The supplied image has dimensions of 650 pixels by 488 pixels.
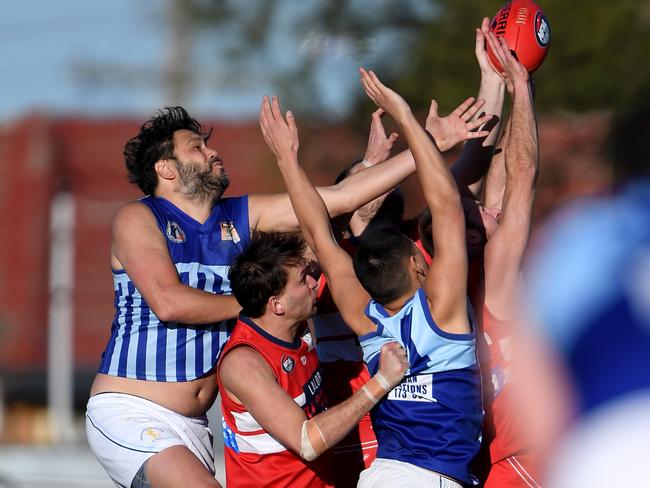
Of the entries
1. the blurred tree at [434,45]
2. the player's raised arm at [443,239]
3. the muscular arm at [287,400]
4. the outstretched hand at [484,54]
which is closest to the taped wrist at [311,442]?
the muscular arm at [287,400]

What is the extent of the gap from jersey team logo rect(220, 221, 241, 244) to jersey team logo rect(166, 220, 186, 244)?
197 mm

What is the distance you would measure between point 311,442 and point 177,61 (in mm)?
23843

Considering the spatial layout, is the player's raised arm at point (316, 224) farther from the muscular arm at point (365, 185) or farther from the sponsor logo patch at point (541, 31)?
the sponsor logo patch at point (541, 31)

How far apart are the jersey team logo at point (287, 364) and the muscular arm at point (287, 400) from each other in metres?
0.10

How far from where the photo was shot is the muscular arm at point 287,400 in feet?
13.0

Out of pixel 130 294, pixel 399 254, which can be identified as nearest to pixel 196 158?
pixel 130 294

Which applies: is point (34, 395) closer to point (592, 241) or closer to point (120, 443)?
point (120, 443)

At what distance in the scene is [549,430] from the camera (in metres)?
1.69

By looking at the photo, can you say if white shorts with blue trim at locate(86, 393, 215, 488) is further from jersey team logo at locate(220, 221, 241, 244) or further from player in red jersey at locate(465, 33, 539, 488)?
player in red jersey at locate(465, 33, 539, 488)

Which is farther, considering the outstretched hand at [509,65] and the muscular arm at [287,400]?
the outstretched hand at [509,65]

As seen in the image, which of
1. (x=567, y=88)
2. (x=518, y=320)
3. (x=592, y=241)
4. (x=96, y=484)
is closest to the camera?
(x=592, y=241)

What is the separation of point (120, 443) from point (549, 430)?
3.17 meters

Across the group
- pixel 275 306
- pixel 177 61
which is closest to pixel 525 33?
pixel 275 306

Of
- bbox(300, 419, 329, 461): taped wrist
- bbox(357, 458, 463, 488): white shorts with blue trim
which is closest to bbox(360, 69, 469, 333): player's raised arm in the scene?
bbox(357, 458, 463, 488): white shorts with blue trim
